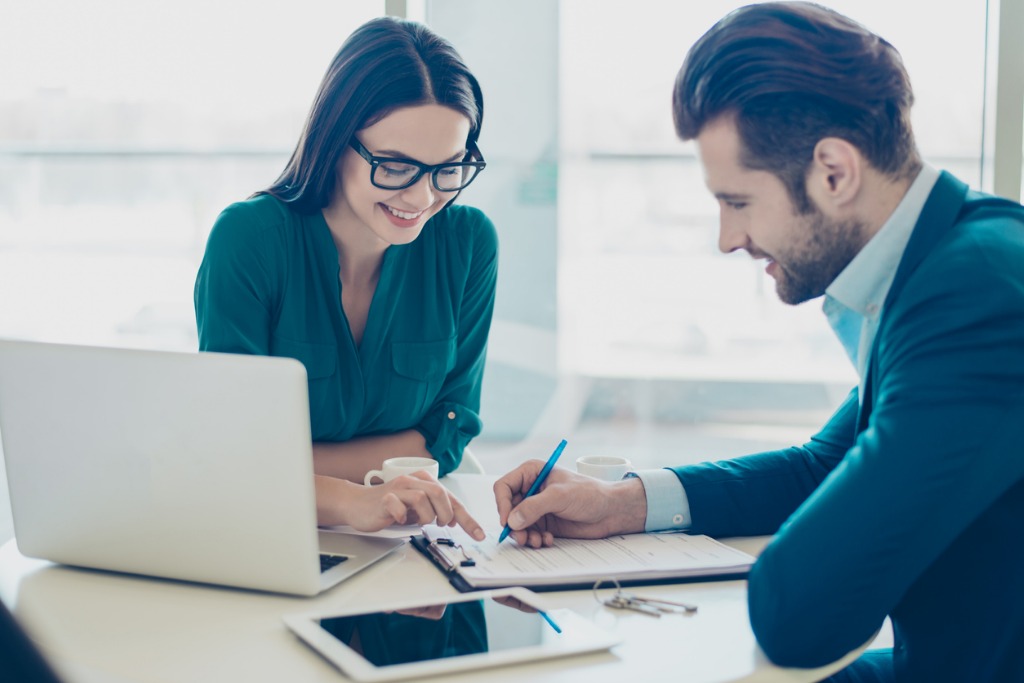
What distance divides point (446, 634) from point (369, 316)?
0.99 meters

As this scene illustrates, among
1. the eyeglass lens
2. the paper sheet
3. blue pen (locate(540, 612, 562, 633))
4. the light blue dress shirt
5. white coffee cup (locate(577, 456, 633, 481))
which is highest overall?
the eyeglass lens

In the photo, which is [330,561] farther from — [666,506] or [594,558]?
[666,506]

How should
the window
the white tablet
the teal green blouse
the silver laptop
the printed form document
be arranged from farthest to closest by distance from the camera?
the window < the teal green blouse < the printed form document < the silver laptop < the white tablet

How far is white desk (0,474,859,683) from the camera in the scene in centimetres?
94

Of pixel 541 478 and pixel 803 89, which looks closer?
pixel 803 89

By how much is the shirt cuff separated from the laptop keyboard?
0.43 meters

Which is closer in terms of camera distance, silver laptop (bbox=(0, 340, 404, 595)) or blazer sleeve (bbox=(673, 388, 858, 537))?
silver laptop (bbox=(0, 340, 404, 595))

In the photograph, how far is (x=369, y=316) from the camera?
190cm

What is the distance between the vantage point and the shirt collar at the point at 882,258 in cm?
118

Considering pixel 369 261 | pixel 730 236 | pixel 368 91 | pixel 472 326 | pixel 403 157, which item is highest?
pixel 368 91

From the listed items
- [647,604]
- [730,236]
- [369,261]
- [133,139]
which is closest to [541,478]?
[647,604]

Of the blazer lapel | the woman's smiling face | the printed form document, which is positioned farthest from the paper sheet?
the woman's smiling face

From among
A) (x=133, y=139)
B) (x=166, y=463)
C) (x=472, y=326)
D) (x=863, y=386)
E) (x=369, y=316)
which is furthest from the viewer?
(x=133, y=139)

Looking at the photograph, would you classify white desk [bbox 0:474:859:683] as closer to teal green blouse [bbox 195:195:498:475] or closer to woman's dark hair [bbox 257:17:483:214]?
teal green blouse [bbox 195:195:498:475]
